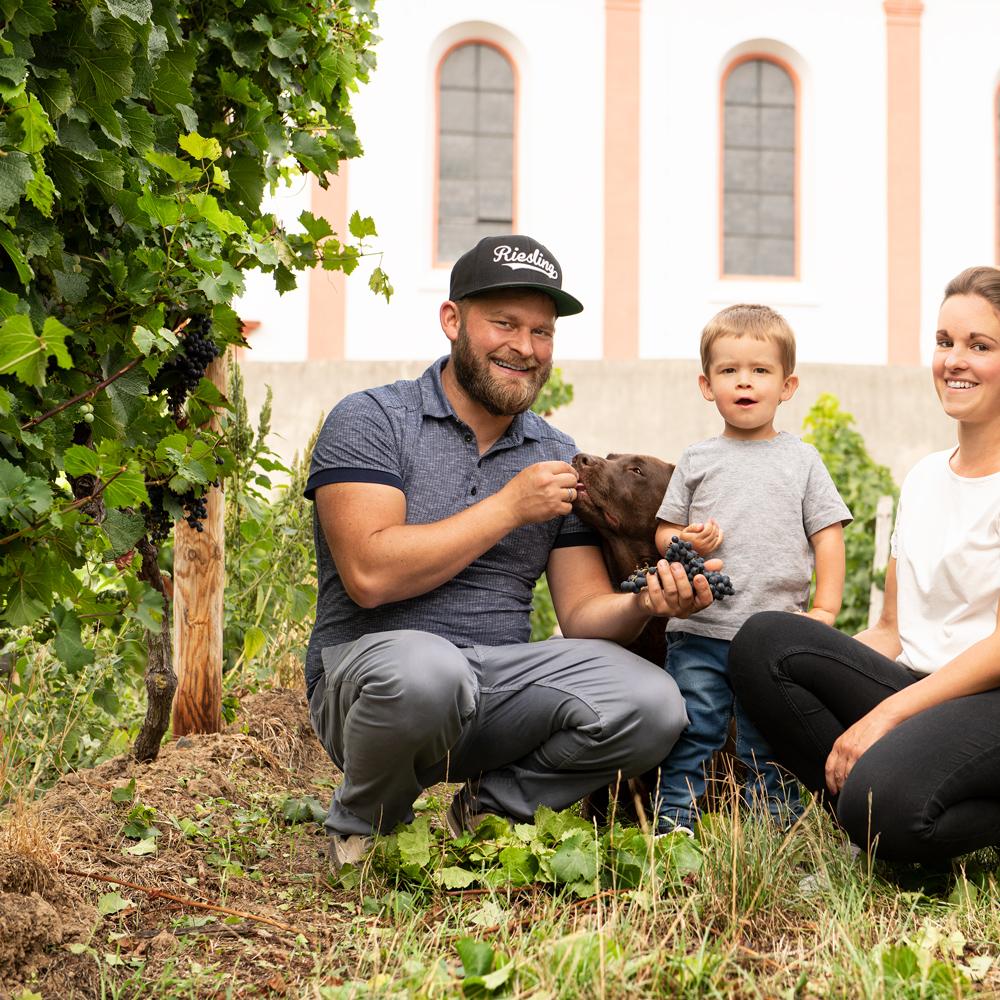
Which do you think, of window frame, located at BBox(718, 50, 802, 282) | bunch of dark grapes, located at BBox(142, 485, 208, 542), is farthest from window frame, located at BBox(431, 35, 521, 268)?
bunch of dark grapes, located at BBox(142, 485, 208, 542)

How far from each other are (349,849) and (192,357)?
4.36 feet

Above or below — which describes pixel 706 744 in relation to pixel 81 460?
below

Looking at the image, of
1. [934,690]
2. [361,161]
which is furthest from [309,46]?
[361,161]

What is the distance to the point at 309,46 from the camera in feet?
12.2

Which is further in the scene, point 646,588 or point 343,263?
point 343,263

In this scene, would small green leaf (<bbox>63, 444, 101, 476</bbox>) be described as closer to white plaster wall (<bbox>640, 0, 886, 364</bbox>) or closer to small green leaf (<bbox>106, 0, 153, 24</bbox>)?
small green leaf (<bbox>106, 0, 153, 24</bbox>)

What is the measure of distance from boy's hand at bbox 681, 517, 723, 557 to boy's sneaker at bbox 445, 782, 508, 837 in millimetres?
905

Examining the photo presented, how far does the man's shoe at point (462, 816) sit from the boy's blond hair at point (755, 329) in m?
1.42

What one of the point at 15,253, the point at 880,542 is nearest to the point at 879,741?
the point at 15,253

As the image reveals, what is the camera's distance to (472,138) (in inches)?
587

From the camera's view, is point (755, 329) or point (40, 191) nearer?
point (40, 191)

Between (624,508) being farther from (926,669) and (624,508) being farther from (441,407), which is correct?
(926,669)

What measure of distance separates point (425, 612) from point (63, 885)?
1126 mm

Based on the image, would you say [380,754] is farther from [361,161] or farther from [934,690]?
[361,161]
